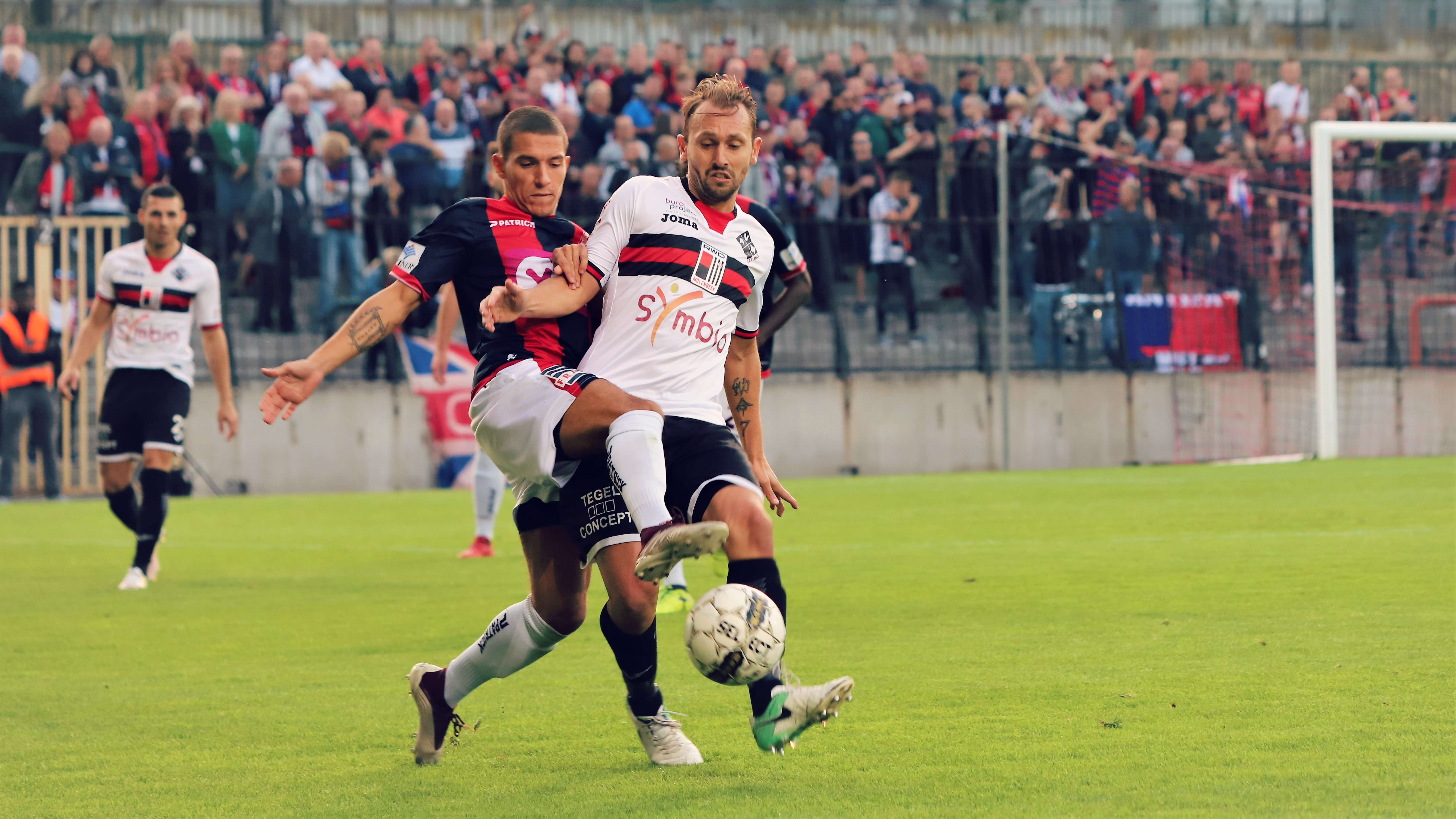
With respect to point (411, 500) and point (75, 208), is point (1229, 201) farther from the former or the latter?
Answer: point (75, 208)

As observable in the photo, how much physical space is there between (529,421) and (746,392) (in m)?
0.91

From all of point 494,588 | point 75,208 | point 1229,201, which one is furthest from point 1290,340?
point 75,208

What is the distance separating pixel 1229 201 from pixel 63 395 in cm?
1349

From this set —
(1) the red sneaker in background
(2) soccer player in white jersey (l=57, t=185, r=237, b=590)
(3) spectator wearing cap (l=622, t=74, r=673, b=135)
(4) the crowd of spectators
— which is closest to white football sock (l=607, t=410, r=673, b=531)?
(2) soccer player in white jersey (l=57, t=185, r=237, b=590)

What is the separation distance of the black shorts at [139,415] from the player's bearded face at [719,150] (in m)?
5.94

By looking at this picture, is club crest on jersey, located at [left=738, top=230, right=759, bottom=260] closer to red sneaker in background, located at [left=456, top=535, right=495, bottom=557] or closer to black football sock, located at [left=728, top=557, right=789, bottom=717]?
black football sock, located at [left=728, top=557, right=789, bottom=717]

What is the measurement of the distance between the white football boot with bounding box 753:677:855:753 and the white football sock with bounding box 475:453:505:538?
6929 mm

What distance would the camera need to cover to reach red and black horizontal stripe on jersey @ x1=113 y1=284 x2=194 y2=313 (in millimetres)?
9961

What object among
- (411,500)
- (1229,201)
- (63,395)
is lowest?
(411,500)

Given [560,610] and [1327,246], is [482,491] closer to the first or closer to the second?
[560,610]

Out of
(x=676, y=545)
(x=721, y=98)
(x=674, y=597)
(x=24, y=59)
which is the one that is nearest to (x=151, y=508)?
(x=674, y=597)

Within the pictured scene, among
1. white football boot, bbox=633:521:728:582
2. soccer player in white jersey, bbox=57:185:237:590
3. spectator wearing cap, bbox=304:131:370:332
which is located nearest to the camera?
white football boot, bbox=633:521:728:582

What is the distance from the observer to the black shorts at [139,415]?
9.92 meters

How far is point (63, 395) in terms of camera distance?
10.2 meters
